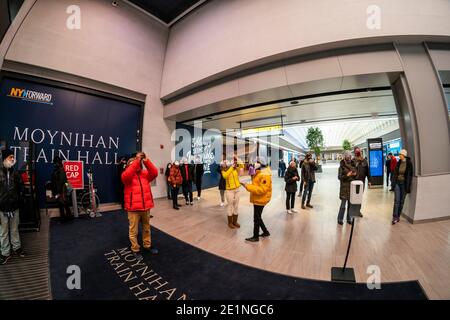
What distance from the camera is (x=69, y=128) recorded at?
16.4 feet

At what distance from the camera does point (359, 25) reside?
137 inches

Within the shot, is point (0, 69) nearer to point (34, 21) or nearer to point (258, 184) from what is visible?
point (34, 21)

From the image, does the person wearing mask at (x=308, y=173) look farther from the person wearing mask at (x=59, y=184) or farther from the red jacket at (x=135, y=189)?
the person wearing mask at (x=59, y=184)

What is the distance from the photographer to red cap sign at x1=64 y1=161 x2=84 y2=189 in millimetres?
4719

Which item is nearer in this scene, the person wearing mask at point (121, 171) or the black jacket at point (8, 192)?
the black jacket at point (8, 192)

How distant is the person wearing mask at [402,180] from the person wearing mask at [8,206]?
287 inches

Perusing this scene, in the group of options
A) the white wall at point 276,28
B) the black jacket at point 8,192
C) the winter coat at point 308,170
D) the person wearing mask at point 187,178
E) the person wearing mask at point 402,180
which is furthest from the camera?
the person wearing mask at point 187,178

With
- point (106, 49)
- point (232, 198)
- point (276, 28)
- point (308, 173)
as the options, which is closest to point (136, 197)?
point (232, 198)

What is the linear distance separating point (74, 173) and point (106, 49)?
4.15 metres

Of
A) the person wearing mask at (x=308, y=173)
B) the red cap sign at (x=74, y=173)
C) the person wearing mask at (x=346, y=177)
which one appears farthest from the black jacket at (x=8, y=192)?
the person wearing mask at (x=308, y=173)

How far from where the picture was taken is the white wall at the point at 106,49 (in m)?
4.39

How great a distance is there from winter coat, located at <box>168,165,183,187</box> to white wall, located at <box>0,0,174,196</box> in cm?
173

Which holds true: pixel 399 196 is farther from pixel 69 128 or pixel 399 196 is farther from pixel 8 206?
pixel 69 128
